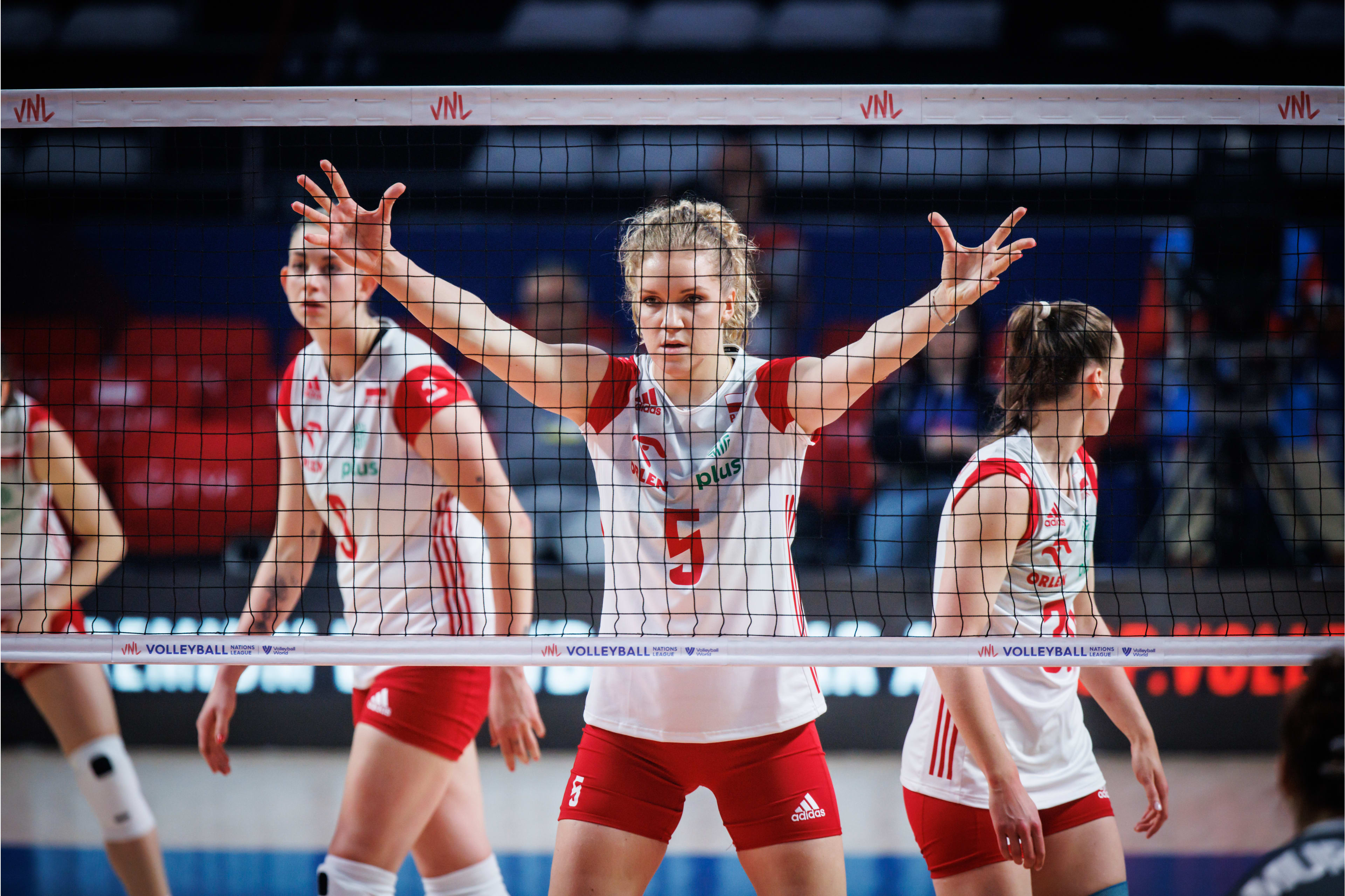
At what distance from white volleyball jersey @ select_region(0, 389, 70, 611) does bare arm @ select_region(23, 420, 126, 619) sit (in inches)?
1.2

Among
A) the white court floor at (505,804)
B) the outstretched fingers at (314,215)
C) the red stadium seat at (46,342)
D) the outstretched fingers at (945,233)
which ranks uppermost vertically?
the red stadium seat at (46,342)

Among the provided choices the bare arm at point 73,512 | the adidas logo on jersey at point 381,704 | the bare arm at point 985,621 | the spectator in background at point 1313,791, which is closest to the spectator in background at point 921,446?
the bare arm at point 985,621

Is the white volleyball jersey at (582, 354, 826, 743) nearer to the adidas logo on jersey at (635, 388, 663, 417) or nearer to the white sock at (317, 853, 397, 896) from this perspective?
the adidas logo on jersey at (635, 388, 663, 417)

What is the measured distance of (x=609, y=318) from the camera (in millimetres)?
8273

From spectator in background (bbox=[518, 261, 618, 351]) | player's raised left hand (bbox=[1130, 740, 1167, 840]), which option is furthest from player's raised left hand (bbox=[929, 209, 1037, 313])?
spectator in background (bbox=[518, 261, 618, 351])

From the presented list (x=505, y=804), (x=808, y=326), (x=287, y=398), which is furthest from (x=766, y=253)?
(x=287, y=398)

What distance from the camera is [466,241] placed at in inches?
311

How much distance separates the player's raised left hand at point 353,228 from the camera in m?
2.68

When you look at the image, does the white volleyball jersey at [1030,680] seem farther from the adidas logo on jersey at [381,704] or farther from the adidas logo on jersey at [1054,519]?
the adidas logo on jersey at [381,704]

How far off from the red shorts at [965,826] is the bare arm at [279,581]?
1.92 m

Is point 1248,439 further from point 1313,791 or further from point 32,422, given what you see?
point 32,422

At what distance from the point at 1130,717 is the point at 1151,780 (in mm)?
169

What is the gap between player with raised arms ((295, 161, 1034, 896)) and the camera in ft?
8.44

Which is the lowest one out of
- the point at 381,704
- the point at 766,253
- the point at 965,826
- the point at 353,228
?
the point at 965,826
